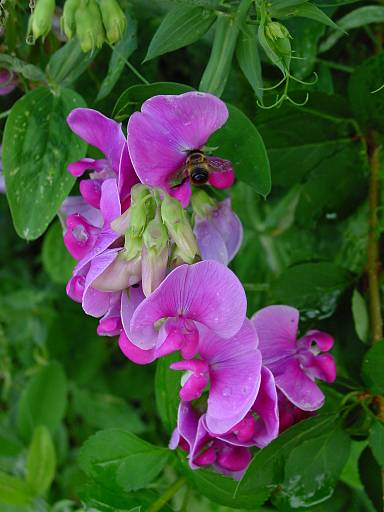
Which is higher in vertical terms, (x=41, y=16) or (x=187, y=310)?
(x=41, y=16)

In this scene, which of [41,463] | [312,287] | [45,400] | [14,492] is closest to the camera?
[312,287]

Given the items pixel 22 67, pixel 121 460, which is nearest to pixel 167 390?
pixel 121 460

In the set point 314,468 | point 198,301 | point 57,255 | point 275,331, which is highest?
point 198,301

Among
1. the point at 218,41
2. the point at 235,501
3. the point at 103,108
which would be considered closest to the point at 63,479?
the point at 235,501

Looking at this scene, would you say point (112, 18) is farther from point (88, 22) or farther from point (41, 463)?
point (41, 463)

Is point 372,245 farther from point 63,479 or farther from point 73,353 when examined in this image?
point 63,479

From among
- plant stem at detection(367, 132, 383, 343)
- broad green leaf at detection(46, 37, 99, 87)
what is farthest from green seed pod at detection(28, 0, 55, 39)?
plant stem at detection(367, 132, 383, 343)
